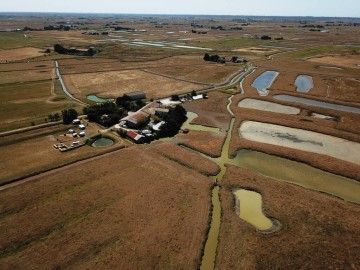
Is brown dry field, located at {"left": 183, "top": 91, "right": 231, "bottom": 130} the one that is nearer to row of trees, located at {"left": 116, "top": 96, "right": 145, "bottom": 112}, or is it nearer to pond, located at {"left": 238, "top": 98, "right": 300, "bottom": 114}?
pond, located at {"left": 238, "top": 98, "right": 300, "bottom": 114}

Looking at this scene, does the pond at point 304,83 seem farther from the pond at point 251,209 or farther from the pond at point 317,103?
the pond at point 251,209

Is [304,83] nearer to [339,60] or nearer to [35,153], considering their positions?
[339,60]

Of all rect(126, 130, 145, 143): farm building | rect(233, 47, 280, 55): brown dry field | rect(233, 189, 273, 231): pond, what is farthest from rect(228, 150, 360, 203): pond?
rect(233, 47, 280, 55): brown dry field

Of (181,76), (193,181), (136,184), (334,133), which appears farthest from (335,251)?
(181,76)

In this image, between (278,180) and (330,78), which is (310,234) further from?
(330,78)

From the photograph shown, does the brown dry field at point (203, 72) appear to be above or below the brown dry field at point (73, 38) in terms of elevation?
below

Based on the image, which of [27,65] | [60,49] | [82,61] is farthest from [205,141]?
[60,49]

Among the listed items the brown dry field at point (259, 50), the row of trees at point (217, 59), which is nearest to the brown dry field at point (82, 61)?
the row of trees at point (217, 59)
